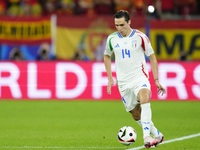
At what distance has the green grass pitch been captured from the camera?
23.9ft

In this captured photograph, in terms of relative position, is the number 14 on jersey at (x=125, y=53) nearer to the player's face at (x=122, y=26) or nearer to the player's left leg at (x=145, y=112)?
the player's face at (x=122, y=26)

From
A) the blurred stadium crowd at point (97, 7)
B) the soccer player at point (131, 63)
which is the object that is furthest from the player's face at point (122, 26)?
the blurred stadium crowd at point (97, 7)

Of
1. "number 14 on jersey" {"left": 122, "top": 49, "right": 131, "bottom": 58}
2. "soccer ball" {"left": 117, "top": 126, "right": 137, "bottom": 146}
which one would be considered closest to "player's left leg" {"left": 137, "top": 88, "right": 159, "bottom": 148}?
"soccer ball" {"left": 117, "top": 126, "right": 137, "bottom": 146}

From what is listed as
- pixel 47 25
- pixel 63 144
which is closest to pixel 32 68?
pixel 47 25

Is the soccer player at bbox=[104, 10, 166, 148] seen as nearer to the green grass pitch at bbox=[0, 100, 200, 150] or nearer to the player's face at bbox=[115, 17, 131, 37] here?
the player's face at bbox=[115, 17, 131, 37]

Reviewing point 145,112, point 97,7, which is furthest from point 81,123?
point 97,7

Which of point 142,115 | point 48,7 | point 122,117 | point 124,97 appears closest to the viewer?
point 142,115

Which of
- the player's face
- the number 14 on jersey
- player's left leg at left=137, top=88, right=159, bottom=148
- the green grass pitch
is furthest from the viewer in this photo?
the green grass pitch

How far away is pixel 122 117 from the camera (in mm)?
10914

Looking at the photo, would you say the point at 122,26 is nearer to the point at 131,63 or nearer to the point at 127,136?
the point at 131,63

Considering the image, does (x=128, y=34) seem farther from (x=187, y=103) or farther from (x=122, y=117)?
(x=187, y=103)

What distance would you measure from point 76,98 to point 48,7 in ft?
18.3

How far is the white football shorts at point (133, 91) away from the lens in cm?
676

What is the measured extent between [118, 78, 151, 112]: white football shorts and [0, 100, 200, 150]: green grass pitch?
0.72m
